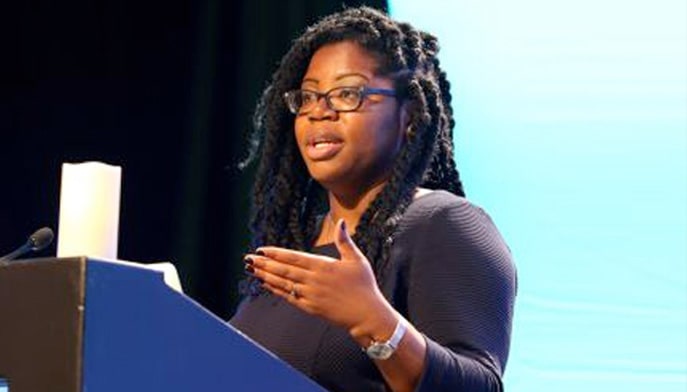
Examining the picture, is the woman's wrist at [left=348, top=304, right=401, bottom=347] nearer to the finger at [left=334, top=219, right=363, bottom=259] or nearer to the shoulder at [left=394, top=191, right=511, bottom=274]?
the finger at [left=334, top=219, right=363, bottom=259]

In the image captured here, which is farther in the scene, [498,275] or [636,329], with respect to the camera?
[636,329]

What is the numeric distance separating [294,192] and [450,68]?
2.76 ft

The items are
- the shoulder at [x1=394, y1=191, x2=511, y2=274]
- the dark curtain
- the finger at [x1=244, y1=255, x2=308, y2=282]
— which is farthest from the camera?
the dark curtain

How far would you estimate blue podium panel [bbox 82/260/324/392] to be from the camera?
3.51ft

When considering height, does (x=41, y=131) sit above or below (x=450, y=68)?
below

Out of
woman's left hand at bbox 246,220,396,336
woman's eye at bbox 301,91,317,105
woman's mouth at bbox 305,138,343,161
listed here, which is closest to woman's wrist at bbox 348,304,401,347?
woman's left hand at bbox 246,220,396,336

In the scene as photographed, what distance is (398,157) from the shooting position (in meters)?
1.84

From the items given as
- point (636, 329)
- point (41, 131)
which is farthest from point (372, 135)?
point (41, 131)

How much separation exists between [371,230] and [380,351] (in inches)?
16.5

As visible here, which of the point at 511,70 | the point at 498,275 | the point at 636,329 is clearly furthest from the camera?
the point at 511,70

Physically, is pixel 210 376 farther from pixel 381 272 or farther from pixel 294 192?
pixel 294 192

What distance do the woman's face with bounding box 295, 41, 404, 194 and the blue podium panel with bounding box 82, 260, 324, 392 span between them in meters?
0.65

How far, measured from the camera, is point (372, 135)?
5.94 ft

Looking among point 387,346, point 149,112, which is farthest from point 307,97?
point 149,112
